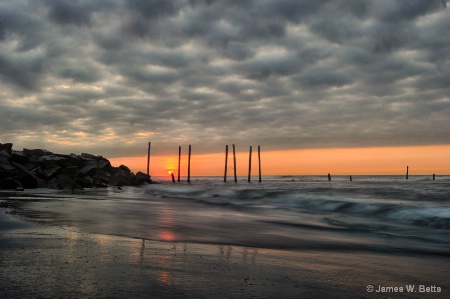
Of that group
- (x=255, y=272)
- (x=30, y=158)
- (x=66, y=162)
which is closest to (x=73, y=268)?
(x=255, y=272)

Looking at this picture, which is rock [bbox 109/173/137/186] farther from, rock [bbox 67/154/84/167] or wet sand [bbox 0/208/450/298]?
wet sand [bbox 0/208/450/298]

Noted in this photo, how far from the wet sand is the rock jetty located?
2002cm

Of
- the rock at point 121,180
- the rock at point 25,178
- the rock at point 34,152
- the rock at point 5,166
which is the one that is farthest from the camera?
the rock at point 121,180

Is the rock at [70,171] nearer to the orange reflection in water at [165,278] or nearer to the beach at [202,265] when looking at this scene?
the beach at [202,265]

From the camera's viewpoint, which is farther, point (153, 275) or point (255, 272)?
point (255, 272)

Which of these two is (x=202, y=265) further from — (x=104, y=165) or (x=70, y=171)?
(x=104, y=165)

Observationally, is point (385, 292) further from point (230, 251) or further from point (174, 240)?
point (174, 240)

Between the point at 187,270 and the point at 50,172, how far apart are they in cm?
2730

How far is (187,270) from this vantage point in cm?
367

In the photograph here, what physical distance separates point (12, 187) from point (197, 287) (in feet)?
75.1

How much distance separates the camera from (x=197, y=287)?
10.1ft

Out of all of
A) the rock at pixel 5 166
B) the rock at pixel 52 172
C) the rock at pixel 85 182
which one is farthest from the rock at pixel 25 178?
the rock at pixel 85 182

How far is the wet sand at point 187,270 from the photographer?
2.94m

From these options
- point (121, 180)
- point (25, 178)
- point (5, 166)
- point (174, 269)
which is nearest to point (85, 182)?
point (25, 178)
